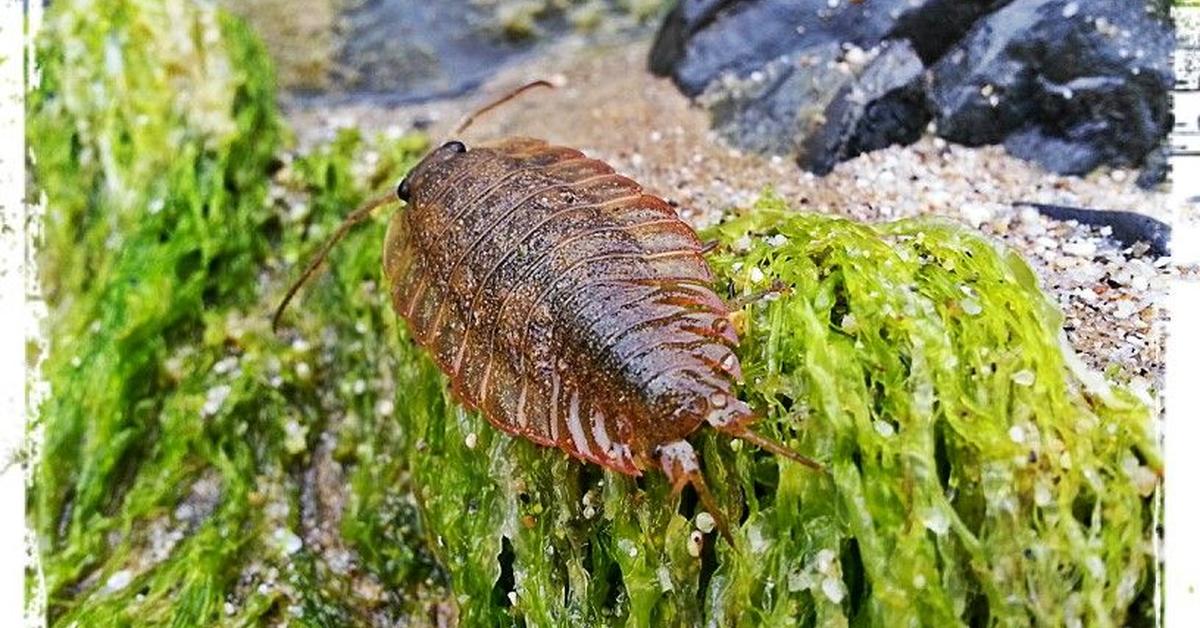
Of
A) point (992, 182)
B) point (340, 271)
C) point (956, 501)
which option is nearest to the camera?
point (956, 501)

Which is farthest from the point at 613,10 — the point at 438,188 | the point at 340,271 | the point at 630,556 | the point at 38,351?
the point at 630,556

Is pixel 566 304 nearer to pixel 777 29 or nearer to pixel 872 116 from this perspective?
pixel 872 116

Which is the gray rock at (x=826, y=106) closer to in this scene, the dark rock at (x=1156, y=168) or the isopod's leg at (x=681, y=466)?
the dark rock at (x=1156, y=168)

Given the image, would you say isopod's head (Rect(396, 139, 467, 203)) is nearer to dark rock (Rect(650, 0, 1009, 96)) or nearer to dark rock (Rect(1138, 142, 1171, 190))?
dark rock (Rect(650, 0, 1009, 96))

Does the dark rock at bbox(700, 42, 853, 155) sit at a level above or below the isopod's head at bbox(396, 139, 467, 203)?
below

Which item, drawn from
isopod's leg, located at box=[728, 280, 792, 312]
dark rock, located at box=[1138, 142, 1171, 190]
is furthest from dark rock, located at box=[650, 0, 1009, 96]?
isopod's leg, located at box=[728, 280, 792, 312]

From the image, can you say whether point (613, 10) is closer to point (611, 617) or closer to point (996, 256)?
point (996, 256)

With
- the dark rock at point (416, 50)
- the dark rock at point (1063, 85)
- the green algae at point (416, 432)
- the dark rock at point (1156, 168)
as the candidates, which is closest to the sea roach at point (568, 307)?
the green algae at point (416, 432)

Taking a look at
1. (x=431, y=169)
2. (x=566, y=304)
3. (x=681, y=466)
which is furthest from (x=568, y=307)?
(x=431, y=169)
